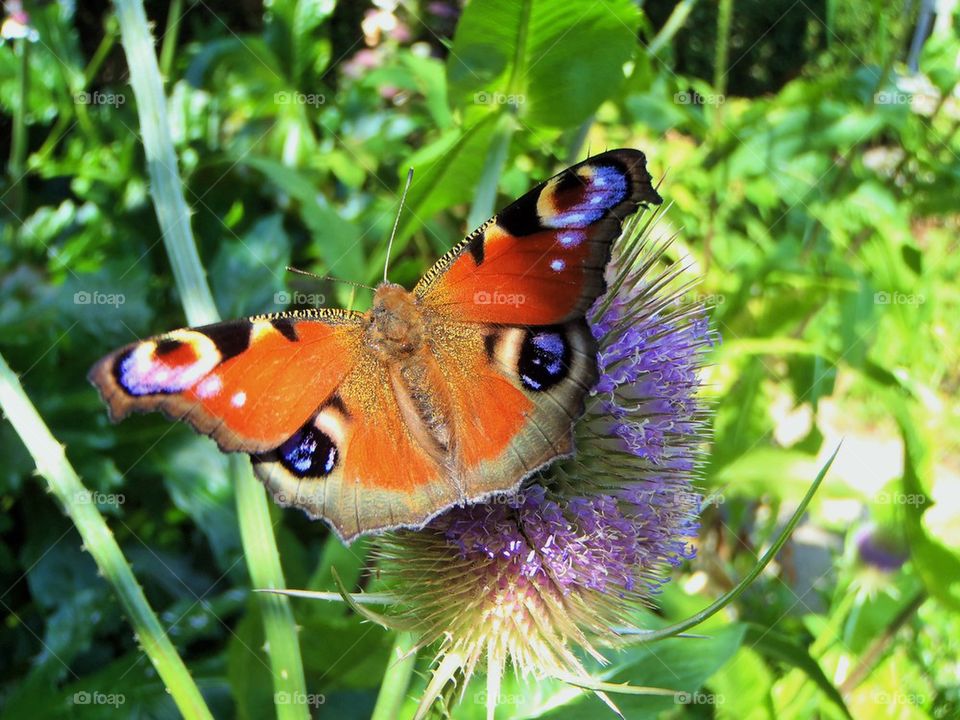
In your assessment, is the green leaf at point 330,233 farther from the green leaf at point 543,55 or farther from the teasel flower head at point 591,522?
the teasel flower head at point 591,522

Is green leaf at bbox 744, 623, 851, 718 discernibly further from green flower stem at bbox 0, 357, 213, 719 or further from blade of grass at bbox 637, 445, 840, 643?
green flower stem at bbox 0, 357, 213, 719

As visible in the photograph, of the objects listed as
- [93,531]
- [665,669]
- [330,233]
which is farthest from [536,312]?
[330,233]

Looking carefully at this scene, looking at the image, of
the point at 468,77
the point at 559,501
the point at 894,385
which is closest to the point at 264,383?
the point at 559,501

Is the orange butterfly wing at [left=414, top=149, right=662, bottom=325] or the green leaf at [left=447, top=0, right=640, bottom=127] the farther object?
the green leaf at [left=447, top=0, right=640, bottom=127]

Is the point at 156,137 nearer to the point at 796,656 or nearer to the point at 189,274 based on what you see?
the point at 189,274

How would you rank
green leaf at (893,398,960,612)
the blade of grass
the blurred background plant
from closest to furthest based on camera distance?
the blade of grass → the blurred background plant → green leaf at (893,398,960,612)

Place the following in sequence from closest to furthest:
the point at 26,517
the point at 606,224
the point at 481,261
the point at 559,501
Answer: the point at 606,224 < the point at 481,261 < the point at 559,501 < the point at 26,517

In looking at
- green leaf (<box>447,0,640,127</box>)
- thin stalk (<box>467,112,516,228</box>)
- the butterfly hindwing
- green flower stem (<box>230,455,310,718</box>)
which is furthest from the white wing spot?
green leaf (<box>447,0,640,127</box>)

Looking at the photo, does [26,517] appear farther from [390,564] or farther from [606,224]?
[606,224]
